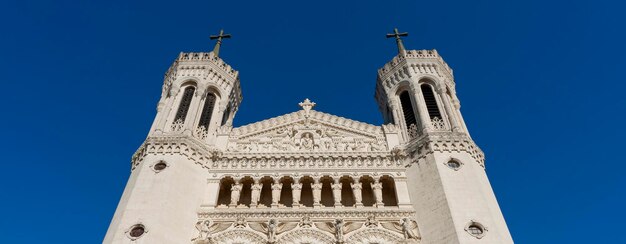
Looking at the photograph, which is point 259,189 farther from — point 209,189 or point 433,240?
point 433,240

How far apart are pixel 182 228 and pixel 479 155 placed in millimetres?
15046

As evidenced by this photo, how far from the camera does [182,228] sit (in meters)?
20.5

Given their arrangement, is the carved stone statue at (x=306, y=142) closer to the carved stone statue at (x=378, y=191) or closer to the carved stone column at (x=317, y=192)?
the carved stone column at (x=317, y=192)

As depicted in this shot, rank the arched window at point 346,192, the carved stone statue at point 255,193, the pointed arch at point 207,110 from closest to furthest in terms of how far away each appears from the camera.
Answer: the carved stone statue at point 255,193 < the arched window at point 346,192 < the pointed arch at point 207,110

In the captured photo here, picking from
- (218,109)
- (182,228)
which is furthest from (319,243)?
(218,109)

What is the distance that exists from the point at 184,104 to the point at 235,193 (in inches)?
306

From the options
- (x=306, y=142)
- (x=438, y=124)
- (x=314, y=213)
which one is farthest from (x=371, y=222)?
(x=438, y=124)

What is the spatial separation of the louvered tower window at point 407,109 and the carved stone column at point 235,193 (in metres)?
10.6

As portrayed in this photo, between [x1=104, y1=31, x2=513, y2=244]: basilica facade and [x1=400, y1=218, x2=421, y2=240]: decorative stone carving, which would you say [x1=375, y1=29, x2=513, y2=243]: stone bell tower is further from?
[x1=400, y1=218, x2=421, y2=240]: decorative stone carving

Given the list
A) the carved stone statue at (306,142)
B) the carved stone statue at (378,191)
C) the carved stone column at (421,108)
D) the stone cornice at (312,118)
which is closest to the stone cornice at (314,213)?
the carved stone statue at (378,191)

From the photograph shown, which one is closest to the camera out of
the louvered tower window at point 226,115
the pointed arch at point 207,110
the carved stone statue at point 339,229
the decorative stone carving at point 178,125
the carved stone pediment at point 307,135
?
the carved stone statue at point 339,229

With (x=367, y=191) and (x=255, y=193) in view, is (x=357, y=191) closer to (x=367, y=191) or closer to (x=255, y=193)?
(x=367, y=191)

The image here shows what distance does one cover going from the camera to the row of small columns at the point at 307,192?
73.4 ft

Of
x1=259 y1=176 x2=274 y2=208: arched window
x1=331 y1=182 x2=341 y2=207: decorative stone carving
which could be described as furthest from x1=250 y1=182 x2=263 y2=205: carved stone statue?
x1=331 y1=182 x2=341 y2=207: decorative stone carving
